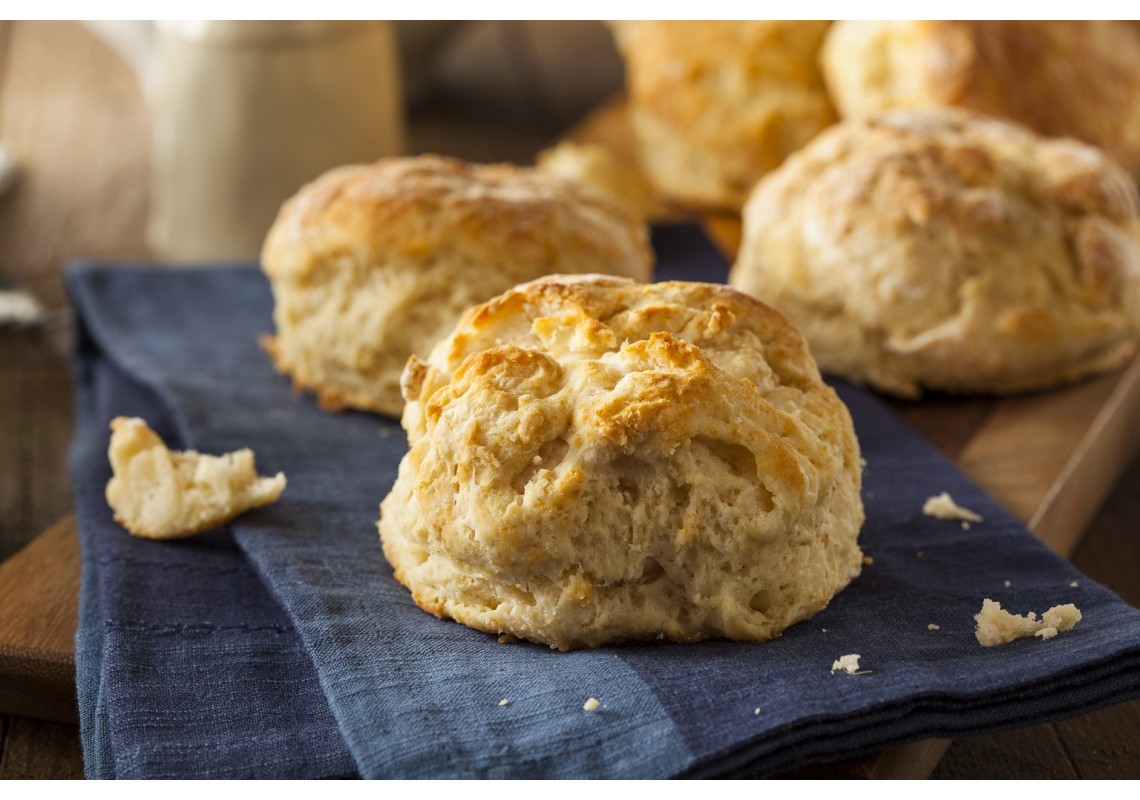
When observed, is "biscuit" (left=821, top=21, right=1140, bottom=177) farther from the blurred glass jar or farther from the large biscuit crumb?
the large biscuit crumb

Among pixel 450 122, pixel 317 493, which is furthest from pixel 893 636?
pixel 450 122

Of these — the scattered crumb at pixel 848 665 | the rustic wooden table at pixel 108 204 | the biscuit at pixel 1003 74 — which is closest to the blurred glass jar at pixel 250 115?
the rustic wooden table at pixel 108 204

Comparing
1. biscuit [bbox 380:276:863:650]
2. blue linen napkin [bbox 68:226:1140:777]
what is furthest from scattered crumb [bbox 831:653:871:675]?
biscuit [bbox 380:276:863:650]

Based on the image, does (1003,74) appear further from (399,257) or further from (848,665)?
(848,665)
